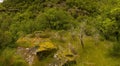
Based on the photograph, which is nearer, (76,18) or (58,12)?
(58,12)

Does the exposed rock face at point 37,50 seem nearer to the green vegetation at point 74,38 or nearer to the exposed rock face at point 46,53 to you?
the exposed rock face at point 46,53

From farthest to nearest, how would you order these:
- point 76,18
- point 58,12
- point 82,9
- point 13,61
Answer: point 82,9 < point 76,18 < point 58,12 < point 13,61

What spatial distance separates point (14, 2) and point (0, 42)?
99.1 ft

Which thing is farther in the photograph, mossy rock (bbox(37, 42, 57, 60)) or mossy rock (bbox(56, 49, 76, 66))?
mossy rock (bbox(37, 42, 57, 60))

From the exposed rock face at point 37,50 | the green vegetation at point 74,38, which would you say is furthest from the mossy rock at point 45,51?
the green vegetation at point 74,38

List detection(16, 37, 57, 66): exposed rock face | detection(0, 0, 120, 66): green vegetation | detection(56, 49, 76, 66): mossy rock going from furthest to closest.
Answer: detection(0, 0, 120, 66): green vegetation < detection(16, 37, 57, 66): exposed rock face < detection(56, 49, 76, 66): mossy rock

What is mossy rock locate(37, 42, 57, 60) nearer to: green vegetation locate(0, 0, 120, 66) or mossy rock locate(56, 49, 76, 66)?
green vegetation locate(0, 0, 120, 66)

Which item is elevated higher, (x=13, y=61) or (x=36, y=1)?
(x=36, y=1)

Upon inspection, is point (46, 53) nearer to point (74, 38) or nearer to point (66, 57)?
point (66, 57)

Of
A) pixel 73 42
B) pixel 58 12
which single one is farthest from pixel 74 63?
pixel 58 12

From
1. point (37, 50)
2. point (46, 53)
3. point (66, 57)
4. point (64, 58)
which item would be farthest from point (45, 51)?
point (66, 57)

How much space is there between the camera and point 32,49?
2672cm

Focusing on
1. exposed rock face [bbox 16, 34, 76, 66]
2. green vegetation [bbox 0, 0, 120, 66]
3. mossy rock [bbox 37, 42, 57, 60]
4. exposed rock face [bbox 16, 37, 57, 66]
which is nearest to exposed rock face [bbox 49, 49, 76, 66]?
exposed rock face [bbox 16, 34, 76, 66]

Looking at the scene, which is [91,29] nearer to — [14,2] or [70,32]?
[70,32]
